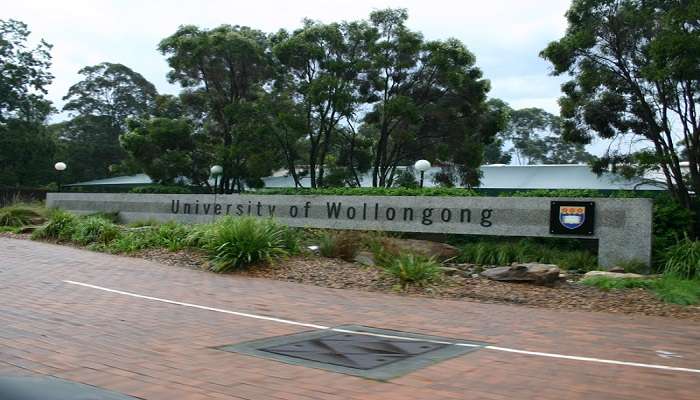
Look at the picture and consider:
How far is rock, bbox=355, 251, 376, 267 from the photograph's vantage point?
13634mm

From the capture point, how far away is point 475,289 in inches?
442

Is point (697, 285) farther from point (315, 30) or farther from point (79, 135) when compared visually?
point (79, 135)

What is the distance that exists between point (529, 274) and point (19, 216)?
18.6m

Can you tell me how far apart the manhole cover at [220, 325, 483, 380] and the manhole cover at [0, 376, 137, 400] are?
311 cm

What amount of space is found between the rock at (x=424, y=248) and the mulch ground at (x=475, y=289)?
90 cm

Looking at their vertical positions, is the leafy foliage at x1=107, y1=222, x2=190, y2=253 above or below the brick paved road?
above

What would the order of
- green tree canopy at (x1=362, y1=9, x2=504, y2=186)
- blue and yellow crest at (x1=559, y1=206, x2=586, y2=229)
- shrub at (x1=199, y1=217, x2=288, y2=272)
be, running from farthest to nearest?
green tree canopy at (x1=362, y1=9, x2=504, y2=186), blue and yellow crest at (x1=559, y1=206, x2=586, y2=229), shrub at (x1=199, y1=217, x2=288, y2=272)

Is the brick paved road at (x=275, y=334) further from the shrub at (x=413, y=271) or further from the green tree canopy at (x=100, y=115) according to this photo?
the green tree canopy at (x=100, y=115)

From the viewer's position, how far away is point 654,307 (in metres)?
9.86

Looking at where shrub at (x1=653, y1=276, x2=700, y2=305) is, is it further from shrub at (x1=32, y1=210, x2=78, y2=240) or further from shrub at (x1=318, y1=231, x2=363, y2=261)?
shrub at (x1=32, y1=210, x2=78, y2=240)

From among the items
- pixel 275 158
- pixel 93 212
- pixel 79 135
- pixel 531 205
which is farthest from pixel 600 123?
pixel 79 135

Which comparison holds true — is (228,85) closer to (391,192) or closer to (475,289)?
(391,192)

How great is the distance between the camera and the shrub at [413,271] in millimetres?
11328

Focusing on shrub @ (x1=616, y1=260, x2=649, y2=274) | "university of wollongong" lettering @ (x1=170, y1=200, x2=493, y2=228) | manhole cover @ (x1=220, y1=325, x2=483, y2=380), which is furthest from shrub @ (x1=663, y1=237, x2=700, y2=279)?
manhole cover @ (x1=220, y1=325, x2=483, y2=380)
